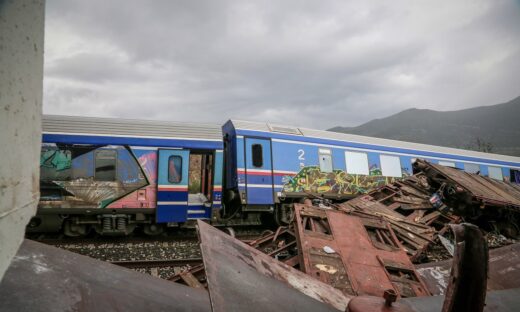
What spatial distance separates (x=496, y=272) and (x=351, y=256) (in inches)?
70.9

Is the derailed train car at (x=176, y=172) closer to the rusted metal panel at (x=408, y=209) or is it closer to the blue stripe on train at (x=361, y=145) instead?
the blue stripe on train at (x=361, y=145)

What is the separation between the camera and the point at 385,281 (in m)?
3.87

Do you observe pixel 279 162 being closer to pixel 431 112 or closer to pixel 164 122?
pixel 164 122

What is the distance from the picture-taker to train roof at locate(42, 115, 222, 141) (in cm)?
881

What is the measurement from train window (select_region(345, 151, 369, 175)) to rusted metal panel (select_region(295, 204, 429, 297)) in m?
8.01

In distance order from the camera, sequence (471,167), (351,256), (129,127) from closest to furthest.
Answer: (351,256), (129,127), (471,167)

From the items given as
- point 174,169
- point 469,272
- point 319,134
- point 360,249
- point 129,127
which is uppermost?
point 319,134

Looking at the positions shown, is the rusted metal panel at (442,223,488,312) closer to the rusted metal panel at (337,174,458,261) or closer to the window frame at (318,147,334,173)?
the rusted metal panel at (337,174,458,261)

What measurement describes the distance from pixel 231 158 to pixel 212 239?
29.9 ft

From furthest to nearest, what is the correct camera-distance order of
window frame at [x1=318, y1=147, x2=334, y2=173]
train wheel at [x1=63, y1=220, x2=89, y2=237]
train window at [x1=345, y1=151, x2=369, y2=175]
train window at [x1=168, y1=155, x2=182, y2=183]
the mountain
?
1. the mountain
2. train window at [x1=345, y1=151, x2=369, y2=175]
3. window frame at [x1=318, y1=147, x2=334, y2=173]
4. train window at [x1=168, y1=155, x2=182, y2=183]
5. train wheel at [x1=63, y1=220, x2=89, y2=237]

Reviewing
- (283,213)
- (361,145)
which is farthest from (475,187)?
(283,213)

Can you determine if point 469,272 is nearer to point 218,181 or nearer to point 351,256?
point 351,256

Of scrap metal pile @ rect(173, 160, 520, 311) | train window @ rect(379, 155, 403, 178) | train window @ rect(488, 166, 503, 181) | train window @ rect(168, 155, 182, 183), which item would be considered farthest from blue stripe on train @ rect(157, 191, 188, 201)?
train window @ rect(488, 166, 503, 181)

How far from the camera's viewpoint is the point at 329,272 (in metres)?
3.78
